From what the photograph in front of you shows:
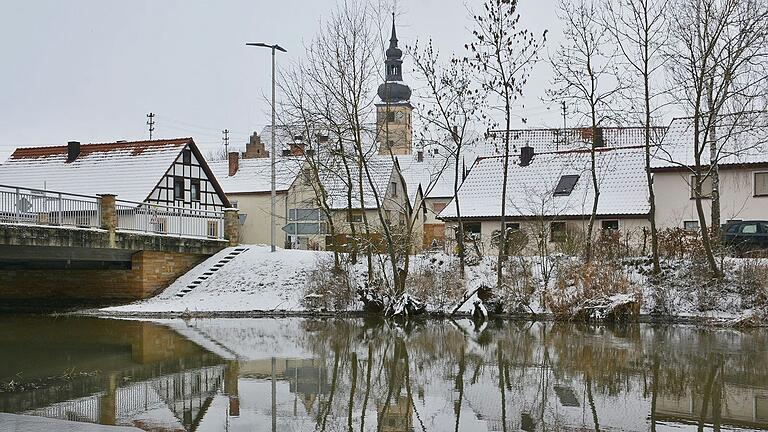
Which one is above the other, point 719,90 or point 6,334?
point 719,90

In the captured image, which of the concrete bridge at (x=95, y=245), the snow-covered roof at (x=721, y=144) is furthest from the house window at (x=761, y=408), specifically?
the concrete bridge at (x=95, y=245)

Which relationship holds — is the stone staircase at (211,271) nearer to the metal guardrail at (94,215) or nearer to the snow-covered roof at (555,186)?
the metal guardrail at (94,215)

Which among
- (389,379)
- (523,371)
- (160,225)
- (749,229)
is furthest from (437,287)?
(389,379)

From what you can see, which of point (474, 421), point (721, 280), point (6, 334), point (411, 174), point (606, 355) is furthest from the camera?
point (411, 174)

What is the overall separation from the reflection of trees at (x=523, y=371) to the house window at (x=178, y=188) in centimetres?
2213

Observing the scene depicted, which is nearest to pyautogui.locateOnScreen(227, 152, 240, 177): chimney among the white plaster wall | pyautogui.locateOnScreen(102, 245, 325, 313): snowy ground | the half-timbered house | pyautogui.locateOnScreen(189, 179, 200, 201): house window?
the half-timbered house

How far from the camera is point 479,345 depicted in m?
21.0

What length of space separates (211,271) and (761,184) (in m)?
24.1

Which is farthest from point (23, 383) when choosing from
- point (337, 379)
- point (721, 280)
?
point (721, 280)

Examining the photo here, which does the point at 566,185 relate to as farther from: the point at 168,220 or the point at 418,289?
the point at 168,220

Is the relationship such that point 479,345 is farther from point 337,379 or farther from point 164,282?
point 164,282

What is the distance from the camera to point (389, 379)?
1555cm

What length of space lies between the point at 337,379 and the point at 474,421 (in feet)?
14.5

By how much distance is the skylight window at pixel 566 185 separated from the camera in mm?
42312
